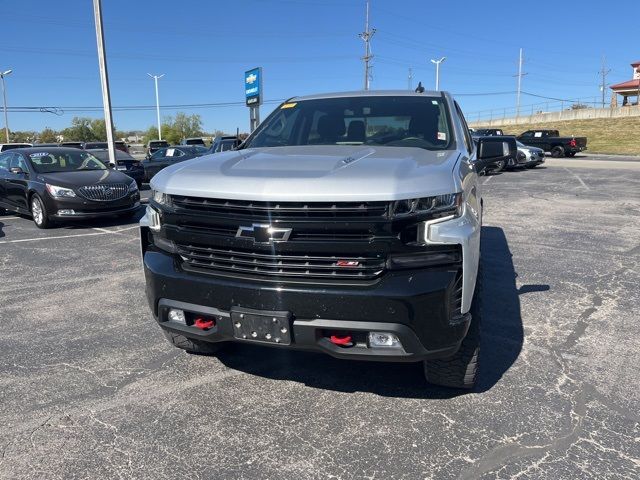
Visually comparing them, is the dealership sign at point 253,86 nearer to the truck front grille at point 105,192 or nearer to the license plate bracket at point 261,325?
the truck front grille at point 105,192

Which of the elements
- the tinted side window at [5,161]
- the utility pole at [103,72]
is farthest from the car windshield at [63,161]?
the utility pole at [103,72]

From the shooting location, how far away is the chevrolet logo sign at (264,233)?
8.86 ft

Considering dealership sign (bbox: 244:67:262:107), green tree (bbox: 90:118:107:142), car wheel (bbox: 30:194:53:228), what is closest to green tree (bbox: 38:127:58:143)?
green tree (bbox: 90:118:107:142)

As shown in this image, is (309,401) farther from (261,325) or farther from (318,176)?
(318,176)

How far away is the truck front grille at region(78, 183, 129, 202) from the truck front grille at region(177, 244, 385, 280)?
301 inches

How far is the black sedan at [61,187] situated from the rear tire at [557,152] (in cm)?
2690

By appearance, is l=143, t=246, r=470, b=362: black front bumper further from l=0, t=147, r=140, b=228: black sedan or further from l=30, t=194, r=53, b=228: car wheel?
l=30, t=194, r=53, b=228: car wheel

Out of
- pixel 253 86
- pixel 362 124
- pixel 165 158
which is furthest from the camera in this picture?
pixel 253 86

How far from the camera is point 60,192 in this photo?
31.1 ft

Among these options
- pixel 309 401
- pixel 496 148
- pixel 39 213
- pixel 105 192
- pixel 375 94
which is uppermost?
pixel 375 94

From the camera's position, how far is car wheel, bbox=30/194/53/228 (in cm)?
953

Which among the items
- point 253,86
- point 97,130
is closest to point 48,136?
point 97,130

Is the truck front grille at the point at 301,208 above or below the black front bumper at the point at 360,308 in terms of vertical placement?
above

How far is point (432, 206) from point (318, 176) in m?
0.62
